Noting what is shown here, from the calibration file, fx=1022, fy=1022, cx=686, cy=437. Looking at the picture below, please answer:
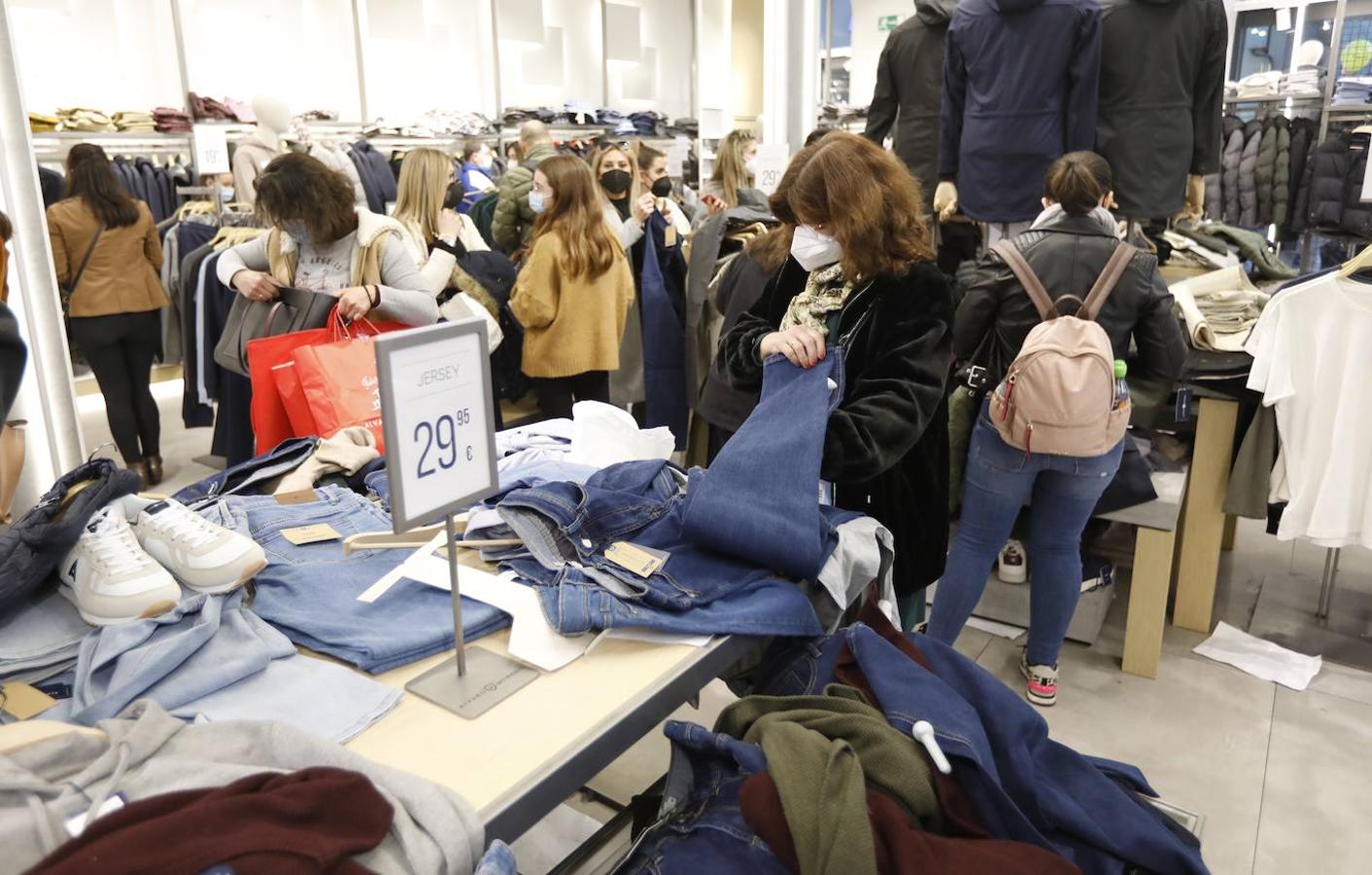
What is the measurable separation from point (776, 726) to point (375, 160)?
706 centimetres

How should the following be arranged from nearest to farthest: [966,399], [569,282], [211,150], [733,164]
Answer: [966,399] → [569,282] → [211,150] → [733,164]

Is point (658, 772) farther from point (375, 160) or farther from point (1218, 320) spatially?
point (375, 160)

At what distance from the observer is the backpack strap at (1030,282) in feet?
8.98

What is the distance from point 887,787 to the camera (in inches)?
45.6

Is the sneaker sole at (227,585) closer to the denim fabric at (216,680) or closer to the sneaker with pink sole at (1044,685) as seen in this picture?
the denim fabric at (216,680)

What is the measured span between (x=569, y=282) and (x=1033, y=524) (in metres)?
2.00

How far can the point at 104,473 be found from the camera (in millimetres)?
1345

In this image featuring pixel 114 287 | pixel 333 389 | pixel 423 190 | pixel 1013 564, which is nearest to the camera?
pixel 333 389

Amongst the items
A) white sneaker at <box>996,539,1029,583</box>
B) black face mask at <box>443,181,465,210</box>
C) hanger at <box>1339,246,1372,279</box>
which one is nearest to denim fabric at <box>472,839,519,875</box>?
white sneaker at <box>996,539,1029,583</box>

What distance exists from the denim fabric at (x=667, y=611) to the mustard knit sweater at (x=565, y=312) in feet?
8.63

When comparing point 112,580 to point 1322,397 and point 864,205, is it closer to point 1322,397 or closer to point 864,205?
point 864,205

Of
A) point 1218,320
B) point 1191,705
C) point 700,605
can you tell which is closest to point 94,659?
point 700,605

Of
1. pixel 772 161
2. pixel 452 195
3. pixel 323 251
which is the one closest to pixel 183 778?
pixel 323 251

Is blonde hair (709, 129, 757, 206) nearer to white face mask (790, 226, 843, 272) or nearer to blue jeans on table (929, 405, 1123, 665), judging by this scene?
blue jeans on table (929, 405, 1123, 665)
